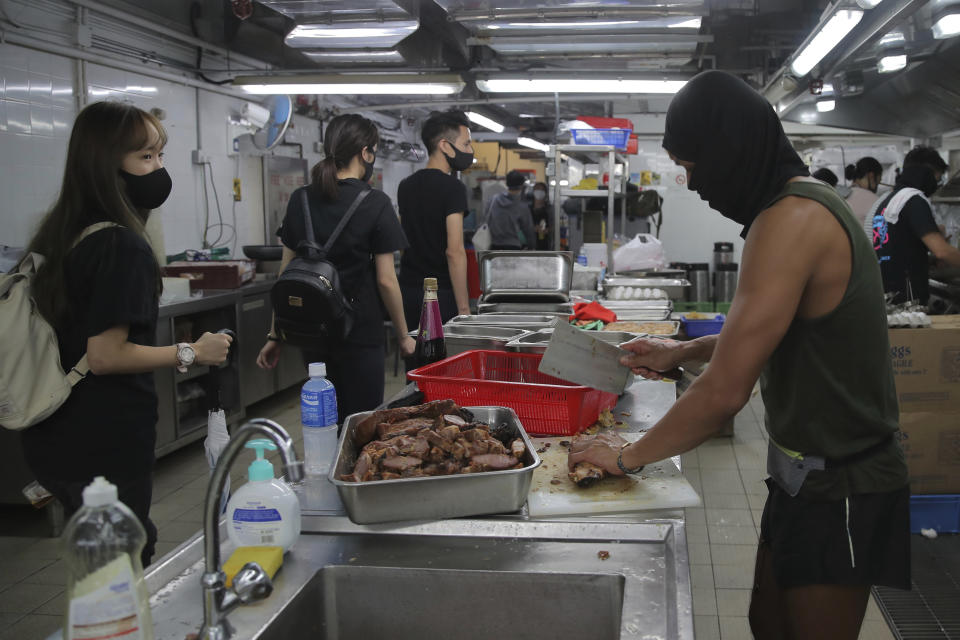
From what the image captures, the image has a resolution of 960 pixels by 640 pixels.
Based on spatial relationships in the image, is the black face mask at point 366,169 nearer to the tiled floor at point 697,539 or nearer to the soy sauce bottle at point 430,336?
the soy sauce bottle at point 430,336

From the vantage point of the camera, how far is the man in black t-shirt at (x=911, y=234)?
4.73 metres

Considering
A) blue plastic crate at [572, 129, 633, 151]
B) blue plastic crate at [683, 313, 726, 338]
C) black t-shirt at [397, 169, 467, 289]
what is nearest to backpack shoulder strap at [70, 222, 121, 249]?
black t-shirt at [397, 169, 467, 289]

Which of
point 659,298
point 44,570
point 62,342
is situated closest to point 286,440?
point 62,342

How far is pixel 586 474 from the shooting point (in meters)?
1.70

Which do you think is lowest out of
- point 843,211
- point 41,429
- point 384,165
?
point 41,429

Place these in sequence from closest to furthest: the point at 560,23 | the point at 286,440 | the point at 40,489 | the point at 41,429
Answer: the point at 286,440, the point at 41,429, the point at 40,489, the point at 560,23

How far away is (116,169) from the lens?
208cm

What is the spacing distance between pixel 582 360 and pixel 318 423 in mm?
708

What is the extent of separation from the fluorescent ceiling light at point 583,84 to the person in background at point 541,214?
4041 millimetres

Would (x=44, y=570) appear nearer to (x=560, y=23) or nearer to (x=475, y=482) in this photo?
(x=475, y=482)

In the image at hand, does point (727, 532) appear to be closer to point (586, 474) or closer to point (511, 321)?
point (511, 321)

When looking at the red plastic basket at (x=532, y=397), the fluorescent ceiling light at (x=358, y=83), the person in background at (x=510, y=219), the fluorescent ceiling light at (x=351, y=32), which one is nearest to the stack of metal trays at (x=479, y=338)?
the red plastic basket at (x=532, y=397)

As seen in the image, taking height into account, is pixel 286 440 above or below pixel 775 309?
below

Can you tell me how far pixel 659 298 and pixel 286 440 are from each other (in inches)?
151
